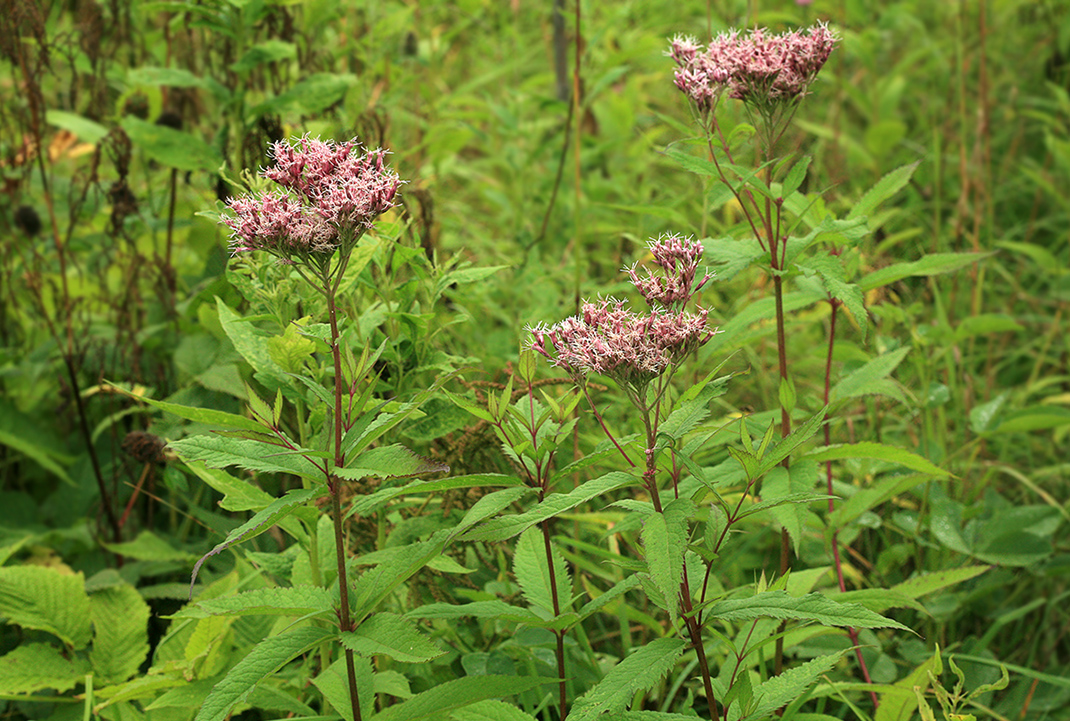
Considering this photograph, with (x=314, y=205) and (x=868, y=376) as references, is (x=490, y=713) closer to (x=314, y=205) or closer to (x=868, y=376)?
(x=314, y=205)

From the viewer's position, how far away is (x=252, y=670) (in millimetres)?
1214

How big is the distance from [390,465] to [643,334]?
39cm

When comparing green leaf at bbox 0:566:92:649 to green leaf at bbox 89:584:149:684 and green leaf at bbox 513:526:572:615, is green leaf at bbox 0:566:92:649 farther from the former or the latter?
green leaf at bbox 513:526:572:615

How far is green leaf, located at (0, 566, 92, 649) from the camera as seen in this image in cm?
183

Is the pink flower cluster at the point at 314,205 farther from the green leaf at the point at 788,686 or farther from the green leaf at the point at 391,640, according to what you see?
the green leaf at the point at 788,686

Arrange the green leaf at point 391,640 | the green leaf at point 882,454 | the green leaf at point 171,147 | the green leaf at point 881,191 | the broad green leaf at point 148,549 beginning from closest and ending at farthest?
the green leaf at point 391,640 < the green leaf at point 882,454 < the green leaf at point 881,191 < the broad green leaf at point 148,549 < the green leaf at point 171,147

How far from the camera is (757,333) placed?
6.00 ft

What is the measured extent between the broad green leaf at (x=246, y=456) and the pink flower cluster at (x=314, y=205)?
0.89 ft

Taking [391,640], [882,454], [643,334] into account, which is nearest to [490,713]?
[391,640]

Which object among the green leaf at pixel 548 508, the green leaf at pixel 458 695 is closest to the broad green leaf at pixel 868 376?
the green leaf at pixel 548 508

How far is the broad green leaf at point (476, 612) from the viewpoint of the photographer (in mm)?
1355

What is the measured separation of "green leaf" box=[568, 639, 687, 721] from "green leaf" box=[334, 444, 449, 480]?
0.36 meters

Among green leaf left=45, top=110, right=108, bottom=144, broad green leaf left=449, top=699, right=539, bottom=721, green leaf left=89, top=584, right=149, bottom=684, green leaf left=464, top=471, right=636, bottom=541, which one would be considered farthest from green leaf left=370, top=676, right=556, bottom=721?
green leaf left=45, top=110, right=108, bottom=144

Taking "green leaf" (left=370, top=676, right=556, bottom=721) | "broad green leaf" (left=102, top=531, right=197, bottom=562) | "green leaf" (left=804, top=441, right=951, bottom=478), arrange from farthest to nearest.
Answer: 1. "broad green leaf" (left=102, top=531, right=197, bottom=562)
2. "green leaf" (left=804, top=441, right=951, bottom=478)
3. "green leaf" (left=370, top=676, right=556, bottom=721)
